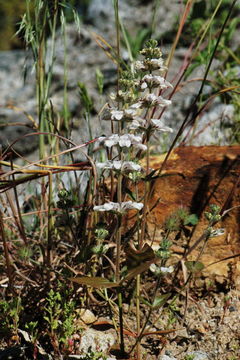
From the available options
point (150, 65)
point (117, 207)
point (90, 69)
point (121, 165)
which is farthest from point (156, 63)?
point (90, 69)

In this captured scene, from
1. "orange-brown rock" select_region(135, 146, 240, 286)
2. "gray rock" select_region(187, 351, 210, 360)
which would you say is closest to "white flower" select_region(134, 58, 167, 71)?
"orange-brown rock" select_region(135, 146, 240, 286)

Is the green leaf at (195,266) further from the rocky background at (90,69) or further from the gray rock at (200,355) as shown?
the rocky background at (90,69)

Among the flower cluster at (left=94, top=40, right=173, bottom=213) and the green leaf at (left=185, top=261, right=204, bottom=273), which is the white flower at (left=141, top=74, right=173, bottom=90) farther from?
the green leaf at (left=185, top=261, right=204, bottom=273)

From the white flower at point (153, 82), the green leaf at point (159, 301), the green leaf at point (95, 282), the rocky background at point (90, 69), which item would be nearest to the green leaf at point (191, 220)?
the green leaf at point (159, 301)

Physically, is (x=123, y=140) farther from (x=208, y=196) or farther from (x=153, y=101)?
(x=208, y=196)

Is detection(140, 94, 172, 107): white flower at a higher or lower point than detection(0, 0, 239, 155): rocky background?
higher
